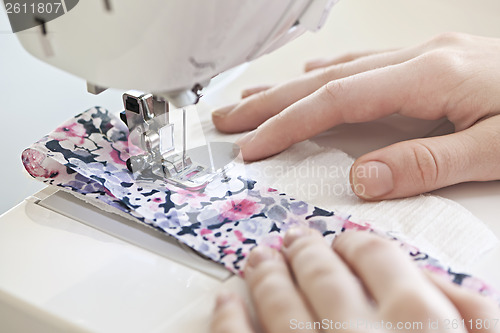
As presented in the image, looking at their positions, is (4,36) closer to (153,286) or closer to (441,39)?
(153,286)

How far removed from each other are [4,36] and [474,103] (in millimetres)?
523

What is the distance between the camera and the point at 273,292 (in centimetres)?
44

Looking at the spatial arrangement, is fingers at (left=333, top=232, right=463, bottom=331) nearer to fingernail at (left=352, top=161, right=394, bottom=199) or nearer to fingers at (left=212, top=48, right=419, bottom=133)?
fingernail at (left=352, top=161, right=394, bottom=199)

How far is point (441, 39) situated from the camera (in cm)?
72

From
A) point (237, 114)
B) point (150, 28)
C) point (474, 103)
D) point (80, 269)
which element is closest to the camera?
point (150, 28)

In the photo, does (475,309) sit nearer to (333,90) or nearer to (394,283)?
(394,283)

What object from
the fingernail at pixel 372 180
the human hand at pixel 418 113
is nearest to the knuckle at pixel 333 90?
the human hand at pixel 418 113

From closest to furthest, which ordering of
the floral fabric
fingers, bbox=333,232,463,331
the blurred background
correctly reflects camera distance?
fingers, bbox=333,232,463,331, the floral fabric, the blurred background

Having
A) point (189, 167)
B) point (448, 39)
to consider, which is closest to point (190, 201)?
point (189, 167)

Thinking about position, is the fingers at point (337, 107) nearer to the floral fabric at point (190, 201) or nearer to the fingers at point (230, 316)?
the floral fabric at point (190, 201)

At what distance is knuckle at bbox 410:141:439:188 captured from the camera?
57cm

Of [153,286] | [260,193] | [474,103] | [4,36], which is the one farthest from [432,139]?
[4,36]

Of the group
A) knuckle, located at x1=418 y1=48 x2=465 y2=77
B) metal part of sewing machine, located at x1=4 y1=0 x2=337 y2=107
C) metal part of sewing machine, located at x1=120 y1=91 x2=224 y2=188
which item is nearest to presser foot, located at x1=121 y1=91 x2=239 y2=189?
metal part of sewing machine, located at x1=120 y1=91 x2=224 y2=188

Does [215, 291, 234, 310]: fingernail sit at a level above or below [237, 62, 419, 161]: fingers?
below
